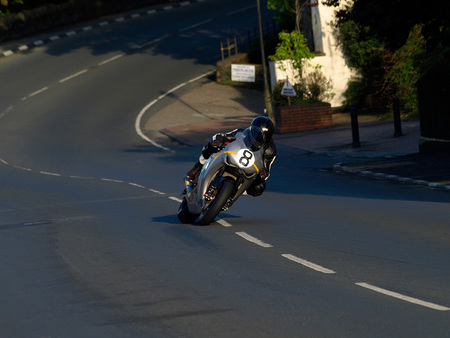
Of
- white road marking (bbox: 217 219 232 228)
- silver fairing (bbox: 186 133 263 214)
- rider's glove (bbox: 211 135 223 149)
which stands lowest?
white road marking (bbox: 217 219 232 228)

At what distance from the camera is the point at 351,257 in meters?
10.9

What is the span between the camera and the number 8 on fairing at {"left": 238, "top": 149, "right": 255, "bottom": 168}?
42.9 ft

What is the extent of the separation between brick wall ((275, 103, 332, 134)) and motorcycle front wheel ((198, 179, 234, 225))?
20.9 meters

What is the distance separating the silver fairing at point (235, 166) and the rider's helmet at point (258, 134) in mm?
70

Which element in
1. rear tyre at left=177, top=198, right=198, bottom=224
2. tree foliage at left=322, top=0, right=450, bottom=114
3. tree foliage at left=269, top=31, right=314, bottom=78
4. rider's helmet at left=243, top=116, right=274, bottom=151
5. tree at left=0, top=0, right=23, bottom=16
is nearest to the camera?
rider's helmet at left=243, top=116, right=274, bottom=151

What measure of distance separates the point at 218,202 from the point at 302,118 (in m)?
21.8

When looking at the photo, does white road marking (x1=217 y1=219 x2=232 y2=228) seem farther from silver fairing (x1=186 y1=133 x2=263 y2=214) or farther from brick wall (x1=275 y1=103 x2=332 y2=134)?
brick wall (x1=275 y1=103 x2=332 y2=134)

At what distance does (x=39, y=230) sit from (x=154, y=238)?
7.53 ft

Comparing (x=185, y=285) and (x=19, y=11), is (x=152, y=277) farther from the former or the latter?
(x=19, y=11)

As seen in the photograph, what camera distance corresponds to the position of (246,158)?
13.1m

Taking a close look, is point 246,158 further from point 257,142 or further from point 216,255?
point 216,255

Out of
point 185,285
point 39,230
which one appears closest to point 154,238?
point 39,230

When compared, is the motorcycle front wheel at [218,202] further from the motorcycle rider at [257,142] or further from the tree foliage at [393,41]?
the tree foliage at [393,41]

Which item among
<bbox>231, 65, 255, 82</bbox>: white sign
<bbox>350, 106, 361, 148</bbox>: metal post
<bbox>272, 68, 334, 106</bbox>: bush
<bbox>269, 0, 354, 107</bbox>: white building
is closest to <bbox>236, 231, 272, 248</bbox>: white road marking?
<bbox>350, 106, 361, 148</bbox>: metal post
